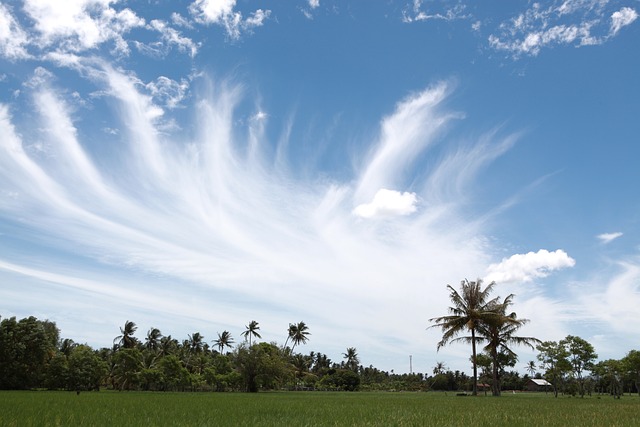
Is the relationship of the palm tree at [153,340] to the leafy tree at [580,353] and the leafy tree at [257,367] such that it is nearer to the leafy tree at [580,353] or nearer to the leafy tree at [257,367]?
the leafy tree at [257,367]

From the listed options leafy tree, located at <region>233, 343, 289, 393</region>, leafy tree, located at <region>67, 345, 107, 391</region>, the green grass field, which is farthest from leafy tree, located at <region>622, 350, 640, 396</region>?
leafy tree, located at <region>67, 345, 107, 391</region>

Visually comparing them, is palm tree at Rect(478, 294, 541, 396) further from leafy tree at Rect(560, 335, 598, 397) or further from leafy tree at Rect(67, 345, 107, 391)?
leafy tree at Rect(67, 345, 107, 391)

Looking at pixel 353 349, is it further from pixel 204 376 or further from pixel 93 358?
pixel 93 358

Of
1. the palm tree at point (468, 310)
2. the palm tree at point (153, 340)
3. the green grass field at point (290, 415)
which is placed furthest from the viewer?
the palm tree at point (153, 340)

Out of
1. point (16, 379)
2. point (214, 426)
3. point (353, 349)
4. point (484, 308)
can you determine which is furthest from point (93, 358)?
point (353, 349)

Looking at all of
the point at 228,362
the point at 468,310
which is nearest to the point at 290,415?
the point at 468,310

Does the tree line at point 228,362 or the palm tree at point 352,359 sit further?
the palm tree at point 352,359

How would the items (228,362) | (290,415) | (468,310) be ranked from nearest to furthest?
(290,415) → (468,310) → (228,362)

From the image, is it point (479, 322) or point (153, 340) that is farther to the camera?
point (153, 340)

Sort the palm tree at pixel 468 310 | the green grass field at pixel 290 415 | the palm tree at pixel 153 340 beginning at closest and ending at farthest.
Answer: the green grass field at pixel 290 415 < the palm tree at pixel 468 310 < the palm tree at pixel 153 340

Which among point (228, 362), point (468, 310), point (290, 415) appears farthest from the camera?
point (228, 362)

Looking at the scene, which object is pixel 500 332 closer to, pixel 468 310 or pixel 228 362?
pixel 468 310

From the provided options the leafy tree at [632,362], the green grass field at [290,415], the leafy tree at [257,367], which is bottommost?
the green grass field at [290,415]

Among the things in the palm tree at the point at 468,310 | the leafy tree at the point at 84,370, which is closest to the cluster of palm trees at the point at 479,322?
the palm tree at the point at 468,310
